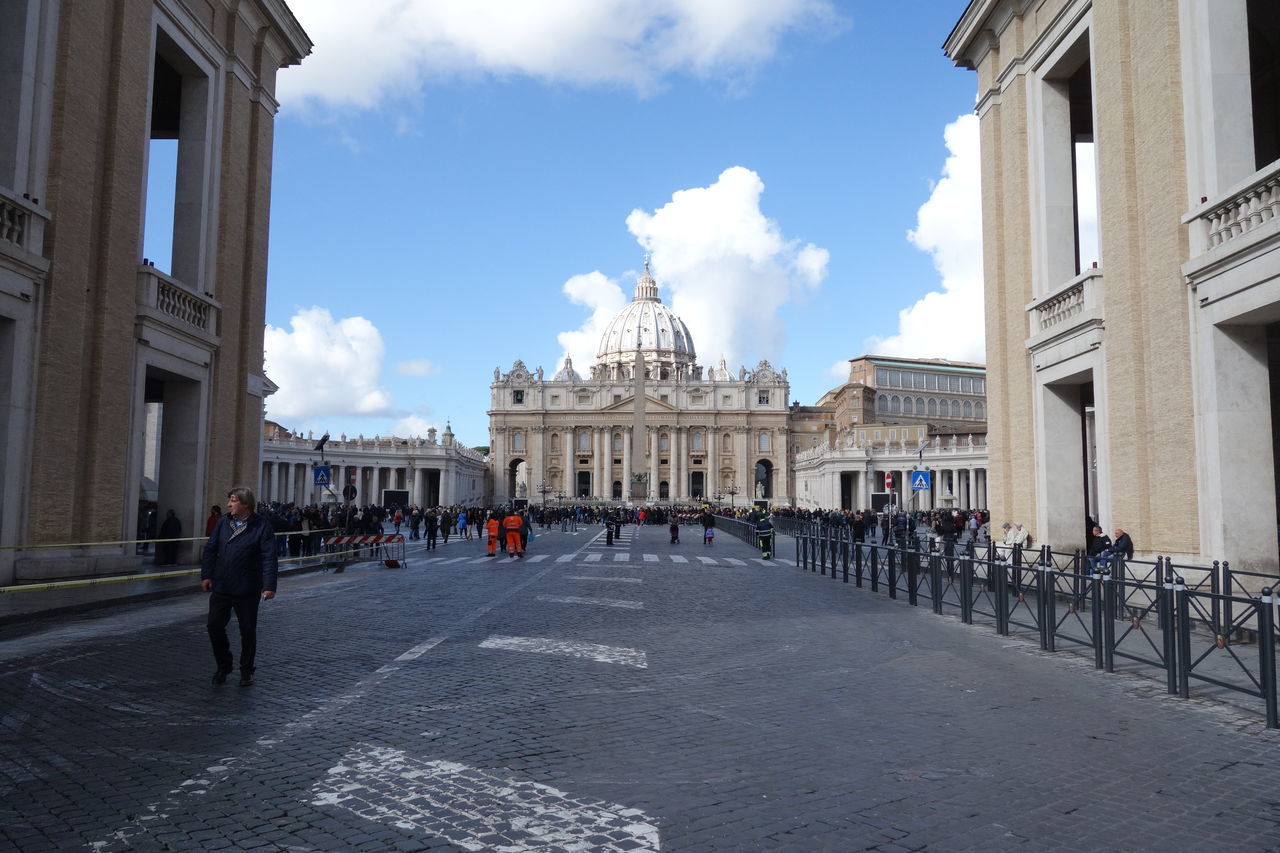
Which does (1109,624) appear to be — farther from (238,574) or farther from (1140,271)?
(238,574)

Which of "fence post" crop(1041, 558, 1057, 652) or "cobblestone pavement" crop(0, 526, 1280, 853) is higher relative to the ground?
"fence post" crop(1041, 558, 1057, 652)

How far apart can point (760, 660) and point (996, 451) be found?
11.2 metres

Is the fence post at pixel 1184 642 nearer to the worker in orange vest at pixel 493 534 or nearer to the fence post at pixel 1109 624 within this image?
the fence post at pixel 1109 624

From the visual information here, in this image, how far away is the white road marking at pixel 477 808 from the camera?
403 cm

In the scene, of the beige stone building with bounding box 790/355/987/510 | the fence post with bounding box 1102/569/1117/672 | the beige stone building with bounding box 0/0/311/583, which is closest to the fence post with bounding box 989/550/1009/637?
the fence post with bounding box 1102/569/1117/672

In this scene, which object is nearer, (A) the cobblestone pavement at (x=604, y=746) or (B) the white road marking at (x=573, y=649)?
(A) the cobblestone pavement at (x=604, y=746)

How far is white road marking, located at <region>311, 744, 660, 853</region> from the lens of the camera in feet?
13.2

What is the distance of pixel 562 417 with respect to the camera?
126188 mm

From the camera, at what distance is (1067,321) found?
15.2m

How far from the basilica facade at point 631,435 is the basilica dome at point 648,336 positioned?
19.5 m

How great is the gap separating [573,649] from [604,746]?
142 inches

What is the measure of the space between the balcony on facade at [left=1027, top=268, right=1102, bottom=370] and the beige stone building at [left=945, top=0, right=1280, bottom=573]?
0.03m

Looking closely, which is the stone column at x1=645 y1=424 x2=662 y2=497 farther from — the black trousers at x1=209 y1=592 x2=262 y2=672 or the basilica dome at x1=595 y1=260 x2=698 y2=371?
the black trousers at x1=209 y1=592 x2=262 y2=672

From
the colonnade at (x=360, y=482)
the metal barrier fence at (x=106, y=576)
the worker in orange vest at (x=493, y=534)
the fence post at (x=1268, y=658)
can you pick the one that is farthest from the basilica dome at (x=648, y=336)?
the fence post at (x=1268, y=658)
